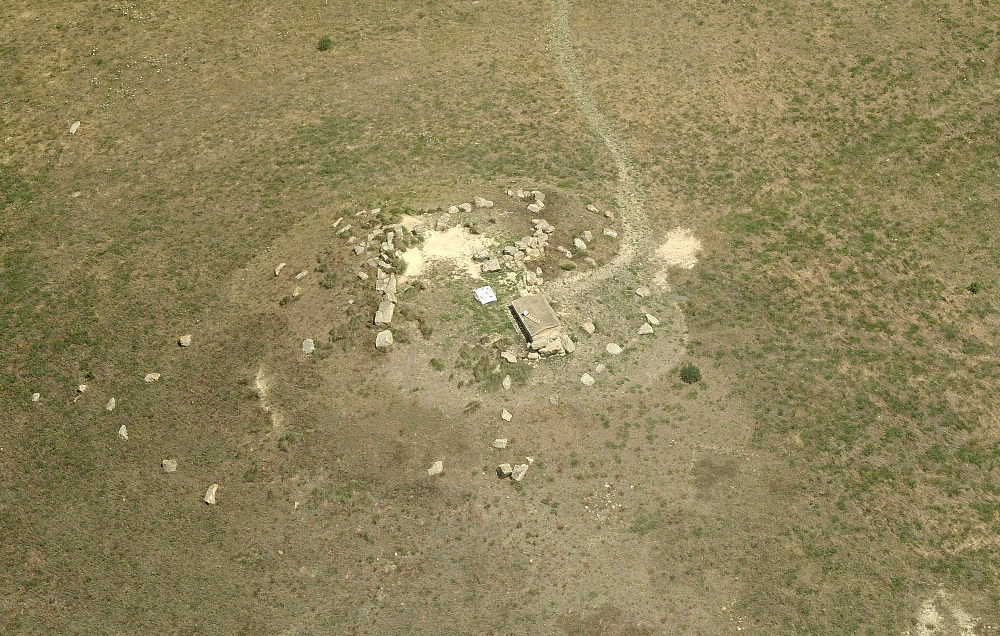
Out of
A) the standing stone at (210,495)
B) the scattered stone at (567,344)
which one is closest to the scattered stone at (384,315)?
the scattered stone at (567,344)

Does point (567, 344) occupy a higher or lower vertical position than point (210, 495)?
higher

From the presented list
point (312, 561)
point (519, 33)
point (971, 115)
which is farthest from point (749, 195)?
point (312, 561)

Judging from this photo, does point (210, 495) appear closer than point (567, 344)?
Yes

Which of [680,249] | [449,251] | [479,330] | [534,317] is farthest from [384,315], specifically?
[680,249]

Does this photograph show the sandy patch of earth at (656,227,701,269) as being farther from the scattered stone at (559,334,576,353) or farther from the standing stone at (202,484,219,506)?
the standing stone at (202,484,219,506)

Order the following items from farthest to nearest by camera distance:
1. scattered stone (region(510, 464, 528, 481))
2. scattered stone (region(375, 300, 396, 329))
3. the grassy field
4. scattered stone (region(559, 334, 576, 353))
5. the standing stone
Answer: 1. scattered stone (region(375, 300, 396, 329))
2. scattered stone (region(559, 334, 576, 353))
3. scattered stone (region(510, 464, 528, 481))
4. the standing stone
5. the grassy field

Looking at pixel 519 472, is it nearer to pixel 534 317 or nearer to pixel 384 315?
pixel 534 317

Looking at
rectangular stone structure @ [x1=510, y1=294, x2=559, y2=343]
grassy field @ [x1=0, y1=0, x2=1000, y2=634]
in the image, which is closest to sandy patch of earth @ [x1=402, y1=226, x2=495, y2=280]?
grassy field @ [x1=0, y1=0, x2=1000, y2=634]
